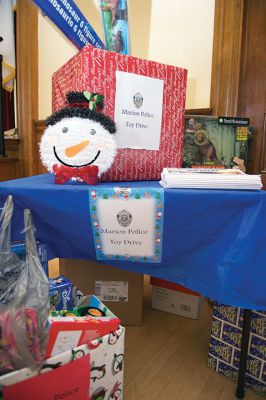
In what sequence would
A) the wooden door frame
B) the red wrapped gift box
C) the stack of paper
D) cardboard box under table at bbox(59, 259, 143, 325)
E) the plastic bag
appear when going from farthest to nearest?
the wooden door frame → cardboard box under table at bbox(59, 259, 143, 325) → the red wrapped gift box → the stack of paper → the plastic bag

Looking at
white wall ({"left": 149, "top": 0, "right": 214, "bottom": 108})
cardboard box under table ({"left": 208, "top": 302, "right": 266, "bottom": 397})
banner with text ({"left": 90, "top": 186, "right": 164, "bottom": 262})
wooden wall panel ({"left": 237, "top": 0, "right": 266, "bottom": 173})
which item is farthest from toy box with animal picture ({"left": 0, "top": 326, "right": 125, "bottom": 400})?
white wall ({"left": 149, "top": 0, "right": 214, "bottom": 108})

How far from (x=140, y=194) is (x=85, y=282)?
596 mm

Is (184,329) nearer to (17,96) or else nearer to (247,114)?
(247,114)

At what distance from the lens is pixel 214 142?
116cm

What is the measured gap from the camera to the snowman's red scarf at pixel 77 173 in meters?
0.69

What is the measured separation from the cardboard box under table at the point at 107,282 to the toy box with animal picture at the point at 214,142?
50cm

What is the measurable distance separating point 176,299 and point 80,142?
2.73 ft

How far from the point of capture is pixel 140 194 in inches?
24.9

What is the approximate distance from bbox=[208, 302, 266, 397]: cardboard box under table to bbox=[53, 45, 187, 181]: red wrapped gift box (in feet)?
1.52

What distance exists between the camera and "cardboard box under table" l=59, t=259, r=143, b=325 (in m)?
1.08

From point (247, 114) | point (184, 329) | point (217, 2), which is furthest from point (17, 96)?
point (184, 329)

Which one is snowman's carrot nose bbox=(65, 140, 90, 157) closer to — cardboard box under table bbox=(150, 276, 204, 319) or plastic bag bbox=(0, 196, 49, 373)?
plastic bag bbox=(0, 196, 49, 373)

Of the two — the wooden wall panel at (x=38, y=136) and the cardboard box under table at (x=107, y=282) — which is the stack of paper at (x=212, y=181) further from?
the wooden wall panel at (x=38, y=136)

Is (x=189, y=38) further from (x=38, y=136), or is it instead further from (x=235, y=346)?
(x=235, y=346)
